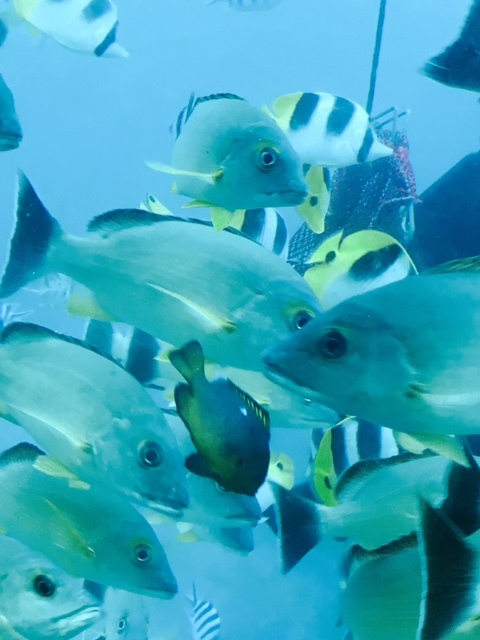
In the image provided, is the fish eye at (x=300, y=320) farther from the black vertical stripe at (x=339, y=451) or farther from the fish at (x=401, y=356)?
the black vertical stripe at (x=339, y=451)

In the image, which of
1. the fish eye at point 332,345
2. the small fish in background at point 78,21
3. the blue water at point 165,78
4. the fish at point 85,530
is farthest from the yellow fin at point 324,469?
the blue water at point 165,78

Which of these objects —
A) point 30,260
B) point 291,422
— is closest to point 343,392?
point 291,422

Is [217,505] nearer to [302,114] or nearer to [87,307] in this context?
[87,307]

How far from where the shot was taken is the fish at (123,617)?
105 inches

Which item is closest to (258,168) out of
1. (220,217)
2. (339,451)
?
(220,217)

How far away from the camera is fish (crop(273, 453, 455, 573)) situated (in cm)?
147

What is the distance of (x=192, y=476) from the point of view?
5.77 ft

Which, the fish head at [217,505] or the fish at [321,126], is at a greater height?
the fish at [321,126]

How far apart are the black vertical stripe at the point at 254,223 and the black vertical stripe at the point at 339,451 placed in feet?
2.59

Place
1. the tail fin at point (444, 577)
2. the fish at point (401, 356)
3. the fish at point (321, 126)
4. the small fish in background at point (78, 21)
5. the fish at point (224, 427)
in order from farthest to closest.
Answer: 1. the small fish in background at point (78, 21)
2. the fish at point (321, 126)
3. the fish at point (224, 427)
4. the fish at point (401, 356)
5. the tail fin at point (444, 577)

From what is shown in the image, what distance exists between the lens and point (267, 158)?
168 centimetres

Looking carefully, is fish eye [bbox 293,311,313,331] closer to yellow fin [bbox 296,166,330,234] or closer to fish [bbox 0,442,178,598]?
fish [bbox 0,442,178,598]

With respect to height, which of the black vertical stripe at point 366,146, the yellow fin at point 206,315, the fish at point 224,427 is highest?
Result: the black vertical stripe at point 366,146

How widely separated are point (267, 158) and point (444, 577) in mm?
1123
